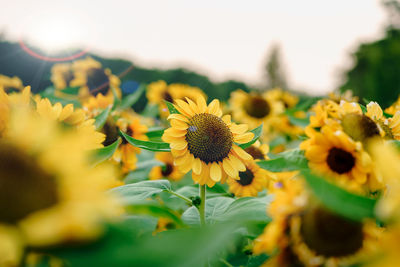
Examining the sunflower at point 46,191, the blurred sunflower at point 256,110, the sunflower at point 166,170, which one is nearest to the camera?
the sunflower at point 46,191

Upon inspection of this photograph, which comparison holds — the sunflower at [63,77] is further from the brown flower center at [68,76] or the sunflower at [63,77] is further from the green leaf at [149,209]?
the green leaf at [149,209]

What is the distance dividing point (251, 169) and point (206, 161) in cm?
65

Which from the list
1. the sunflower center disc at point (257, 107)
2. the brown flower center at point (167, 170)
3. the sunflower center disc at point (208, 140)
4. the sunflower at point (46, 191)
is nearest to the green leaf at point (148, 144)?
the sunflower center disc at point (208, 140)

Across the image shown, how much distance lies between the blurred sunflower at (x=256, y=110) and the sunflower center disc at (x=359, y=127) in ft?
9.20

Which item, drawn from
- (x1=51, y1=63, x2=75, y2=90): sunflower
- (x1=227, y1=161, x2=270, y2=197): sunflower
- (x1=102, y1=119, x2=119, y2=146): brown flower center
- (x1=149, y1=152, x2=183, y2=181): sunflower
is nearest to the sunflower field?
(x1=227, y1=161, x2=270, y2=197): sunflower

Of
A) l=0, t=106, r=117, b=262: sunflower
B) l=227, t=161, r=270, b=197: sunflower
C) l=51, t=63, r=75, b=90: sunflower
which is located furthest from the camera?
l=51, t=63, r=75, b=90: sunflower

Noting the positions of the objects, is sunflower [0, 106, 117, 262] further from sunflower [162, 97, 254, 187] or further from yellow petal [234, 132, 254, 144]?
yellow petal [234, 132, 254, 144]

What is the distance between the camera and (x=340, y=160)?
3.51 ft

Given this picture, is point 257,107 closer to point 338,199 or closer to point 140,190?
point 140,190

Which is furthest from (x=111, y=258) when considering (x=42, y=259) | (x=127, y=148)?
(x=127, y=148)

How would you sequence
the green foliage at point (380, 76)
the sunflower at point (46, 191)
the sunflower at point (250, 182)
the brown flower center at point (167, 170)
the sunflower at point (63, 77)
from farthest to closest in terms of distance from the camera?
the green foliage at point (380, 76) → the sunflower at point (63, 77) → the brown flower center at point (167, 170) → the sunflower at point (250, 182) → the sunflower at point (46, 191)

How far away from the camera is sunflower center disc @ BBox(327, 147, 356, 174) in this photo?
3.42 ft

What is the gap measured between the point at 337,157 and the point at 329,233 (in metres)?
0.45

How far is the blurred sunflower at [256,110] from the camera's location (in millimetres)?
3969
